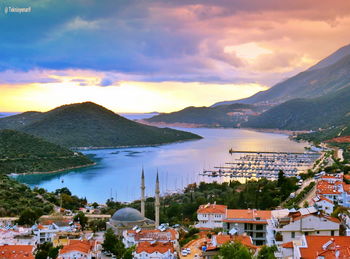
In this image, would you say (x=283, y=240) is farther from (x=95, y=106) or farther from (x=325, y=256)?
(x=95, y=106)

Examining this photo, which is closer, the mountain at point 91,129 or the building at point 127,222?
the building at point 127,222

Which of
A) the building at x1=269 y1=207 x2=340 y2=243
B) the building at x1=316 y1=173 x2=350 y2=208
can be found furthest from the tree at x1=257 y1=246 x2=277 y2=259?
the building at x1=316 y1=173 x2=350 y2=208

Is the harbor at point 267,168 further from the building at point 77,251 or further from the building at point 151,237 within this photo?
the building at point 77,251

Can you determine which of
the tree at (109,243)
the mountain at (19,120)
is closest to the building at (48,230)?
the tree at (109,243)

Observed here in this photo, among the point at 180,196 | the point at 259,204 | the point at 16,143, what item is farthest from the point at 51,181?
the point at 259,204

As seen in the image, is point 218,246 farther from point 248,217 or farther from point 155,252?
point 248,217

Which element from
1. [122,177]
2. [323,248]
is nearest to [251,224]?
[323,248]
